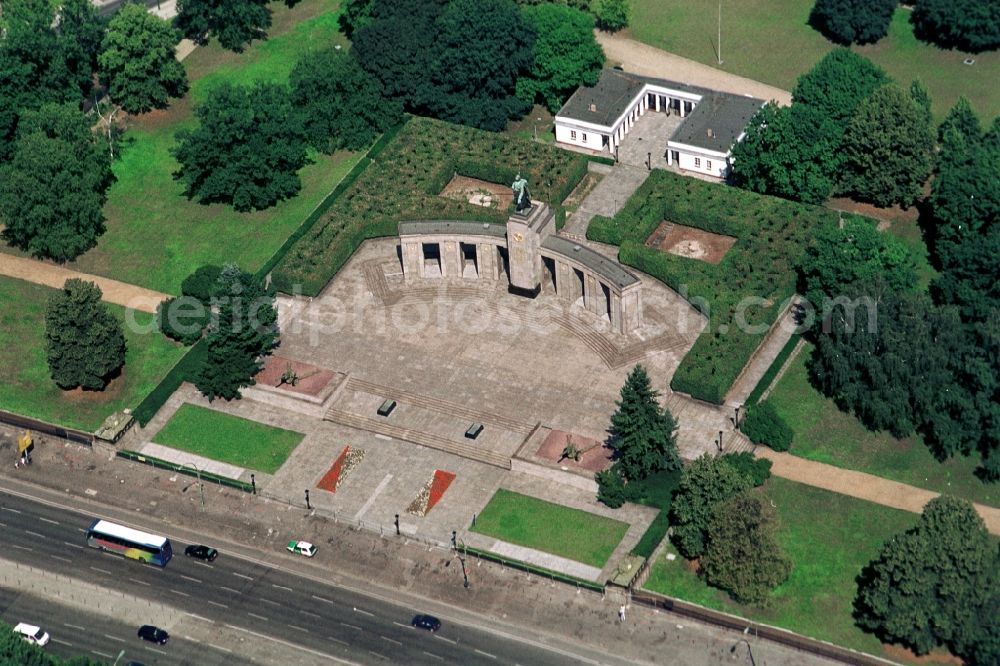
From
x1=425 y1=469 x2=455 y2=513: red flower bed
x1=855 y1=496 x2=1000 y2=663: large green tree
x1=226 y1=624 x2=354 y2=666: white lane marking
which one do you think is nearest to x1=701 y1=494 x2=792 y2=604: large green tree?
x1=855 y1=496 x2=1000 y2=663: large green tree

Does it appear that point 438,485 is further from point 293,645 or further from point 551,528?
point 293,645

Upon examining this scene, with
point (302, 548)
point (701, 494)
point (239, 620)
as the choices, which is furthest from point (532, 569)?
point (239, 620)

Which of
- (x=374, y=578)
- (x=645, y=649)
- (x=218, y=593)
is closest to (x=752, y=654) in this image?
(x=645, y=649)

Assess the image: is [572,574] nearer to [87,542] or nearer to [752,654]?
[752,654]

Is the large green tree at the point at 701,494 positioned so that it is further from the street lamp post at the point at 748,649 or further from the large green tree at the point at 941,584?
the large green tree at the point at 941,584

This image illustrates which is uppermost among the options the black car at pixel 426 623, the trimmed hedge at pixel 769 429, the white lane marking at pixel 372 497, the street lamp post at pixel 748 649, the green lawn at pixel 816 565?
the trimmed hedge at pixel 769 429

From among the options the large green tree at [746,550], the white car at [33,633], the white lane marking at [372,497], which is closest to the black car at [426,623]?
the white lane marking at [372,497]
